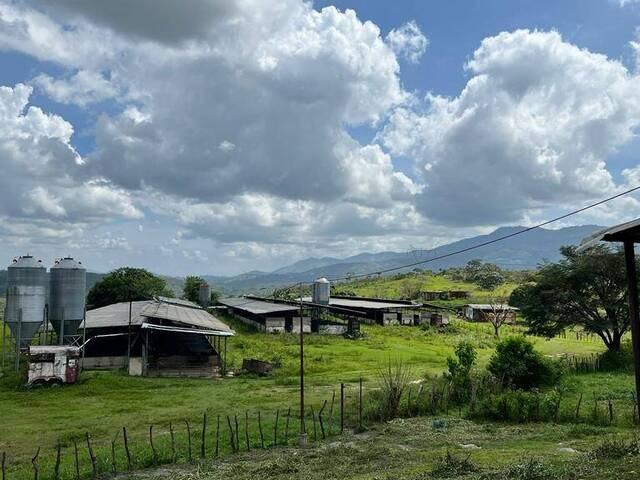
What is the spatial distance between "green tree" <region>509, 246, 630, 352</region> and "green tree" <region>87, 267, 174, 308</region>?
176 ft

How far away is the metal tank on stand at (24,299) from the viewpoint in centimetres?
3878

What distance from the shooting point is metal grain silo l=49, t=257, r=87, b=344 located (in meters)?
40.3

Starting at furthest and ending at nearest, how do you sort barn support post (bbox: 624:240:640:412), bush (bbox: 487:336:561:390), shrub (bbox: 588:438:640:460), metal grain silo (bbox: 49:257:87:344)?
metal grain silo (bbox: 49:257:87:344) < bush (bbox: 487:336:561:390) < shrub (bbox: 588:438:640:460) < barn support post (bbox: 624:240:640:412)

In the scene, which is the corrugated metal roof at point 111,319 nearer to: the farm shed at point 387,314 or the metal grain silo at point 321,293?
the metal grain silo at point 321,293

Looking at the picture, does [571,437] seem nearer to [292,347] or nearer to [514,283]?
[292,347]

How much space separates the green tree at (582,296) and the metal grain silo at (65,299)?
3692cm

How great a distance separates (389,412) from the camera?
2541cm

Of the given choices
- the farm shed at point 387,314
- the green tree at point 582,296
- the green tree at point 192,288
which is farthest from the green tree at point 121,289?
the green tree at point 582,296

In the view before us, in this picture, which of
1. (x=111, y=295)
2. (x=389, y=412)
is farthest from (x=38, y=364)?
(x=111, y=295)

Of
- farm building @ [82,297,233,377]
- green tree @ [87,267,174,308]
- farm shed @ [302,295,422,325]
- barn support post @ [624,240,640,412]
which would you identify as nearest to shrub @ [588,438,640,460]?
barn support post @ [624,240,640,412]

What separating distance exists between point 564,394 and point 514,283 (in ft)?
413

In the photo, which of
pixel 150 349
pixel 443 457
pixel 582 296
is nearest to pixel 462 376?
pixel 443 457

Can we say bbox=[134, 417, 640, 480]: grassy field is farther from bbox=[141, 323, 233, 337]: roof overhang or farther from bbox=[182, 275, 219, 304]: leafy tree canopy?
bbox=[182, 275, 219, 304]: leafy tree canopy

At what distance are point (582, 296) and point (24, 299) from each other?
44089 millimetres
